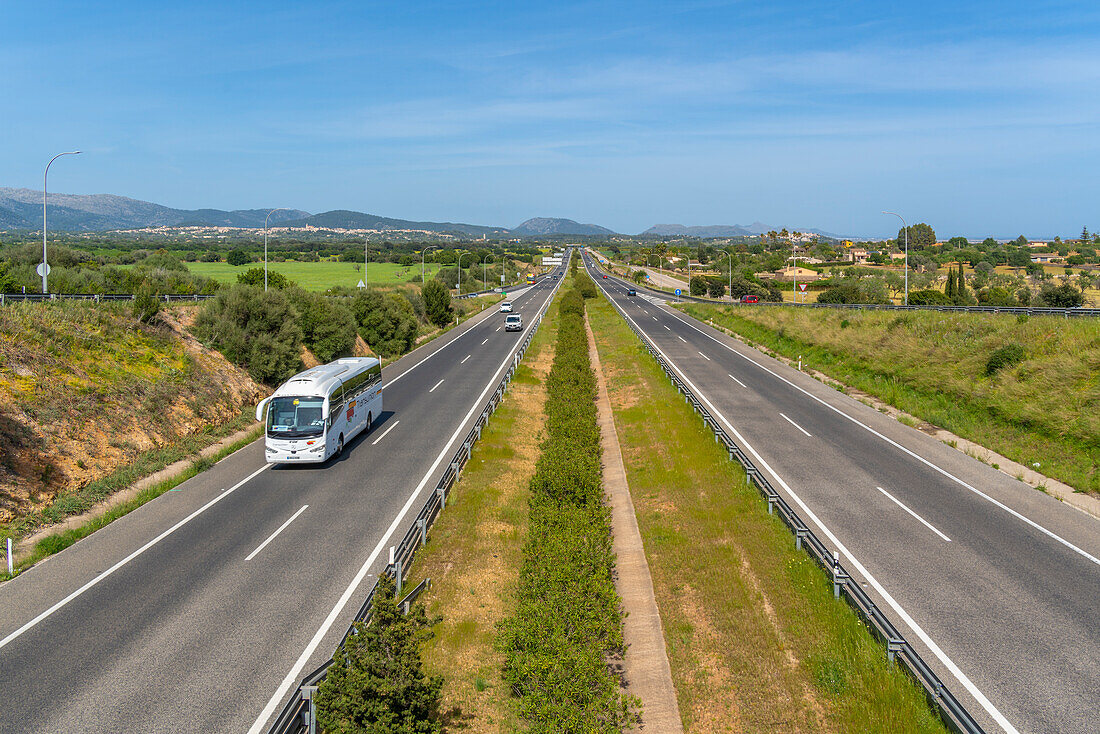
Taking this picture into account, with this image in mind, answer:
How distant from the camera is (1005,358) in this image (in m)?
27.9

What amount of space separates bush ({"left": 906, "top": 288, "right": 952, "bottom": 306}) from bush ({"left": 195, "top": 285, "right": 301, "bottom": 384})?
197ft

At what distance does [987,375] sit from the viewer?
93.2 ft

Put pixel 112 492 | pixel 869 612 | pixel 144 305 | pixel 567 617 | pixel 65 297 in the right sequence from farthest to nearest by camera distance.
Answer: pixel 65 297
pixel 144 305
pixel 112 492
pixel 869 612
pixel 567 617

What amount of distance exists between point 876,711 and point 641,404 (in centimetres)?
2222

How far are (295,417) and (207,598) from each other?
8.83 m

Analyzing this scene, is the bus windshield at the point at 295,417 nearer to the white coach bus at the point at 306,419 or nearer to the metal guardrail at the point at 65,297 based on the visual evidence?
the white coach bus at the point at 306,419

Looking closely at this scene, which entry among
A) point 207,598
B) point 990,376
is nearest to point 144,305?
point 207,598

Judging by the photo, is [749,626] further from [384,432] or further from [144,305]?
[144,305]

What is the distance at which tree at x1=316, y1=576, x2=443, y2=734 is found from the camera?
7484 millimetres

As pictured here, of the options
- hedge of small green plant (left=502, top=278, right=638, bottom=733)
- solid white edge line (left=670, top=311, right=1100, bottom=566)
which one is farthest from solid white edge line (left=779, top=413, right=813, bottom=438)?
hedge of small green plant (left=502, top=278, right=638, bottom=733)

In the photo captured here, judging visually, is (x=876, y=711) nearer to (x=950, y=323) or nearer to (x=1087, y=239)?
(x=950, y=323)

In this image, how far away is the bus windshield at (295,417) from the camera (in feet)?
67.6

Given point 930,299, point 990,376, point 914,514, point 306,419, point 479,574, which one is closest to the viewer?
point 479,574

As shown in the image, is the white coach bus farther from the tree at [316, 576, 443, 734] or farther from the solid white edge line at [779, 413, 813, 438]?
the solid white edge line at [779, 413, 813, 438]
